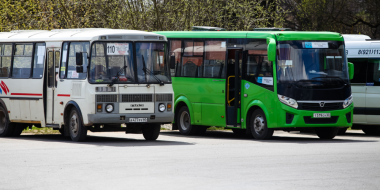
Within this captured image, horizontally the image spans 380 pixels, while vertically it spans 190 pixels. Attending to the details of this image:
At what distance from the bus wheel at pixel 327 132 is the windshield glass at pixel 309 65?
1478 millimetres

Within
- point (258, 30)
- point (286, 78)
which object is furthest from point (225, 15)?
point (286, 78)

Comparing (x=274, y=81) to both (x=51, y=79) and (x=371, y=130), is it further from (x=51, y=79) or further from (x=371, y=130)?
(x=371, y=130)

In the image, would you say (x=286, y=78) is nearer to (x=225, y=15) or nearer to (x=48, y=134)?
(x=48, y=134)

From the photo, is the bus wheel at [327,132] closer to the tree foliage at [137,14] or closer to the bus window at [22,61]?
the bus window at [22,61]

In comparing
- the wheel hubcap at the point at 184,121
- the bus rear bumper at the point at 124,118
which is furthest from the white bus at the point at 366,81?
the bus rear bumper at the point at 124,118

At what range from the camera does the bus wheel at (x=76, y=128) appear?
16.4 meters

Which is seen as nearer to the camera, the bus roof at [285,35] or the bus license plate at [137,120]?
the bus license plate at [137,120]

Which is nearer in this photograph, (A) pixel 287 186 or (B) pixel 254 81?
(A) pixel 287 186

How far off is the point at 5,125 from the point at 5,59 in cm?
176

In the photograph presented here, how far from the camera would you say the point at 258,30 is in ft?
63.1

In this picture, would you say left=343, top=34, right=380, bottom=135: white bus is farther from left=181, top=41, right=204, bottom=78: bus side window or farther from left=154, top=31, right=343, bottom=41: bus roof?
left=181, top=41, right=204, bottom=78: bus side window

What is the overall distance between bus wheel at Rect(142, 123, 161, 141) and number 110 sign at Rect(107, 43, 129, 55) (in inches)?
82.5

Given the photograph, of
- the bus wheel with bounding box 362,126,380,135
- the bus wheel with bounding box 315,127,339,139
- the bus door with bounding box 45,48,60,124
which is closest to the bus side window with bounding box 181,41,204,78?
the bus wheel with bounding box 315,127,339,139

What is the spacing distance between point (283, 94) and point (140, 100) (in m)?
3.51
